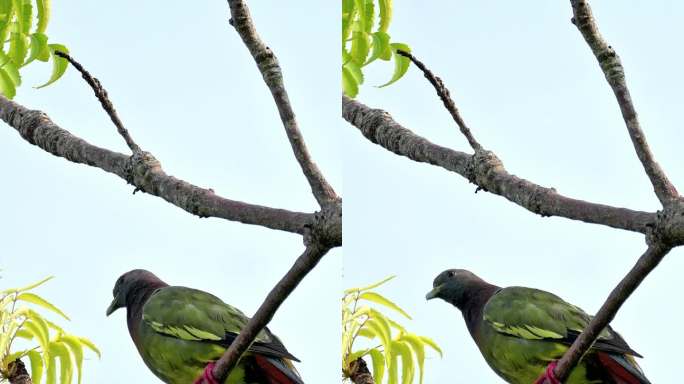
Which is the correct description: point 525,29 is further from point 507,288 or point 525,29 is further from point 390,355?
point 390,355

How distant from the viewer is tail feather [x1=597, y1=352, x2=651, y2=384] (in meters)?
1.33

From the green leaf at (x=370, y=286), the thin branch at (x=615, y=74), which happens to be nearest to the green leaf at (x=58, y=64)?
the green leaf at (x=370, y=286)

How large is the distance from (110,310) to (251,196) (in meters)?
0.29

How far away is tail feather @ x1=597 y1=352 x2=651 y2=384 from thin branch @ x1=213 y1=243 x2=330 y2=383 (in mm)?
455

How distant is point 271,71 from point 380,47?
19 cm

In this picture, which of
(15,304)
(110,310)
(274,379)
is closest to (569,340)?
(274,379)

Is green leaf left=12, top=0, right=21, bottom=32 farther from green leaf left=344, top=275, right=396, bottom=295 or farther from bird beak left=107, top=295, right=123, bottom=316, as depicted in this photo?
green leaf left=344, top=275, right=396, bottom=295

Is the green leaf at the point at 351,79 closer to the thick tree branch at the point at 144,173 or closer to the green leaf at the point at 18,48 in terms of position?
the thick tree branch at the point at 144,173

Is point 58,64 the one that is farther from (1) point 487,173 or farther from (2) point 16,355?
(1) point 487,173

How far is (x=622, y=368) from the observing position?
1335 millimetres

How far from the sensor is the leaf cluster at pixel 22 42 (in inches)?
63.4

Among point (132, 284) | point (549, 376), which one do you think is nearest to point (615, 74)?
point (549, 376)

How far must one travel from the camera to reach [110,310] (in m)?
1.52

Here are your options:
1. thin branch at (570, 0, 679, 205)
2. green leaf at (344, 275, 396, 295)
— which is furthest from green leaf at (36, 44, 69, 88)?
thin branch at (570, 0, 679, 205)
